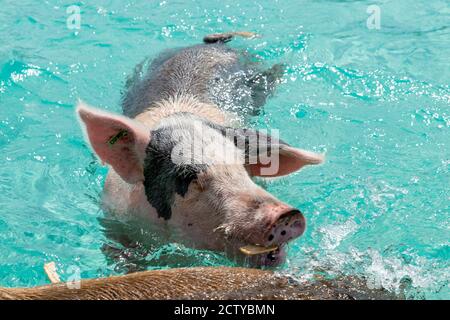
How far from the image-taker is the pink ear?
17.3 ft

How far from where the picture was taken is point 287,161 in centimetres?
542

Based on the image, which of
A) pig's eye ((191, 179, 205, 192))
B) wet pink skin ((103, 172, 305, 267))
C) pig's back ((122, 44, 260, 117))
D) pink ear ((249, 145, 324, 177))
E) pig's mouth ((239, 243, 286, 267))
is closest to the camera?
wet pink skin ((103, 172, 305, 267))

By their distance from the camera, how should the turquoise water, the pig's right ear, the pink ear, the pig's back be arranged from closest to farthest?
1. the pig's right ear
2. the pink ear
3. the turquoise water
4. the pig's back

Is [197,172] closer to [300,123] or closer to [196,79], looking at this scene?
[196,79]

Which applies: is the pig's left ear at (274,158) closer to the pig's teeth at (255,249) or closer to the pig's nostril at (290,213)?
the pig's teeth at (255,249)

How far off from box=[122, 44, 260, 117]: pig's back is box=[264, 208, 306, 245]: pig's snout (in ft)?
9.21

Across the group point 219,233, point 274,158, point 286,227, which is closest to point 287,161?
point 274,158

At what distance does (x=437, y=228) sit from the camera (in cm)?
596

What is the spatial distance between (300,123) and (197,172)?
3192 mm

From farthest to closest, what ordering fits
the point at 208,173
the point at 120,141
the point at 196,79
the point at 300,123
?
the point at 300,123 → the point at 196,79 → the point at 120,141 → the point at 208,173

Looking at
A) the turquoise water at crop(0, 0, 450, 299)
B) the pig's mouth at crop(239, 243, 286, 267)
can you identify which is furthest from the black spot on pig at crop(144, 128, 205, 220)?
the pig's mouth at crop(239, 243, 286, 267)

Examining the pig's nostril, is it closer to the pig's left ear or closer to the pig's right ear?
the pig's left ear

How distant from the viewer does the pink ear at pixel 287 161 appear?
526 centimetres

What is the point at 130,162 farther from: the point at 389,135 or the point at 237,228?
the point at 389,135
